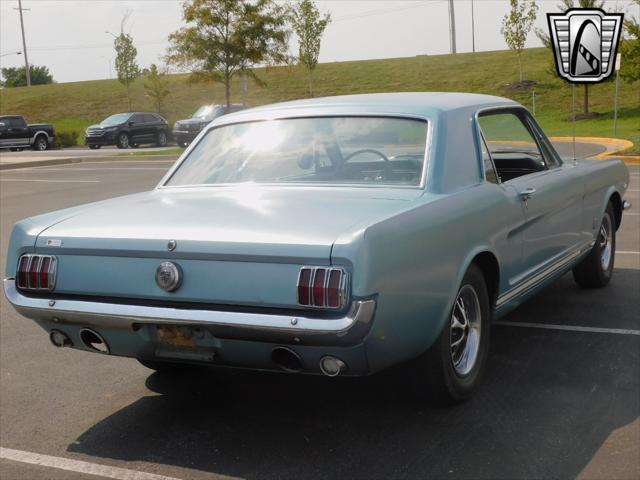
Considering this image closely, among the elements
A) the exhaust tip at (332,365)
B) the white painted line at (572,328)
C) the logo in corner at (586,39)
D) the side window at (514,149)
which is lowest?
the white painted line at (572,328)

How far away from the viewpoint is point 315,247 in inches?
145

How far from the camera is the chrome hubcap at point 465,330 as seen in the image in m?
4.57

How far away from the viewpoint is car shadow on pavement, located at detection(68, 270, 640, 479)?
390 cm

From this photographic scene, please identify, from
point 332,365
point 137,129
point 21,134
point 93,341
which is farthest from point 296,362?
point 21,134

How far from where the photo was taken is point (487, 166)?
5074mm

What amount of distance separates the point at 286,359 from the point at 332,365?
0.20 m

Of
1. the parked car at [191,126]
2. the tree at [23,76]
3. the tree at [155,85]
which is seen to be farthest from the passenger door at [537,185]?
the tree at [23,76]

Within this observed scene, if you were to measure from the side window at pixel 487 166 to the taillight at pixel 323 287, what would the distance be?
1.66 m

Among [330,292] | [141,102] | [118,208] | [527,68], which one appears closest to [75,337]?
[118,208]

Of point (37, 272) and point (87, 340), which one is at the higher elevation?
point (37, 272)

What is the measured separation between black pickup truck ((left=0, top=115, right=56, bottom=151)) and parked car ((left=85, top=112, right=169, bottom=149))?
2873mm

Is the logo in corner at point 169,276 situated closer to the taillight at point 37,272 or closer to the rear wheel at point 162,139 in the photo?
the taillight at point 37,272

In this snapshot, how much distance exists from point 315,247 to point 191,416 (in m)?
1.40

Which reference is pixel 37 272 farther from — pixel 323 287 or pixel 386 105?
pixel 386 105
